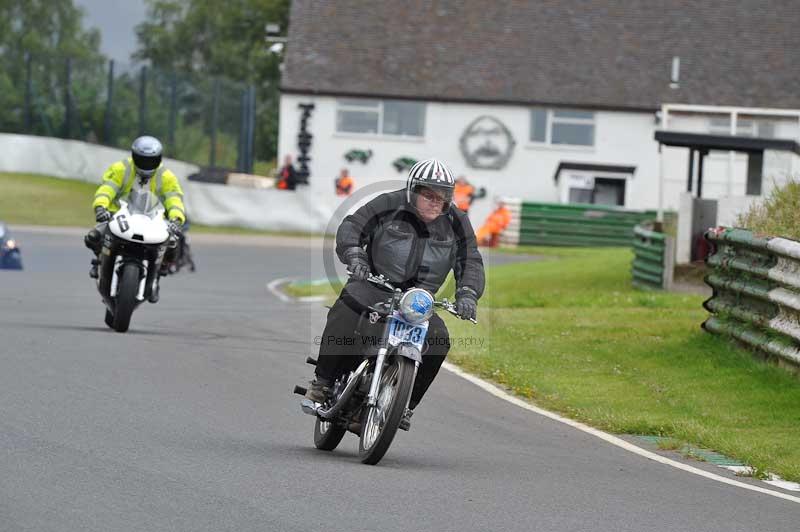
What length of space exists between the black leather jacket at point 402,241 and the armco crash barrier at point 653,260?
49.5ft

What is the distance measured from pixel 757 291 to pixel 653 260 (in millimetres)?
10579

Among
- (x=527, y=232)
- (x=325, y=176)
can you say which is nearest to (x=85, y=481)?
(x=527, y=232)

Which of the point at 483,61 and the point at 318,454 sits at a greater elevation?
the point at 483,61

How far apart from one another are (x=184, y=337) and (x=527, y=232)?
28707 millimetres

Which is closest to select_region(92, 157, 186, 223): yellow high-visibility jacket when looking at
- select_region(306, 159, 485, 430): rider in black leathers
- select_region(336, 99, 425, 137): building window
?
select_region(306, 159, 485, 430): rider in black leathers

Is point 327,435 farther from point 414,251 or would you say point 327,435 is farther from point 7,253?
point 7,253

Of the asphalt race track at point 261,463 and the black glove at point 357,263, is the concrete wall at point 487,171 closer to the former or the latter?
the asphalt race track at point 261,463

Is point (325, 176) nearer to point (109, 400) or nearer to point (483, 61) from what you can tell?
point (483, 61)

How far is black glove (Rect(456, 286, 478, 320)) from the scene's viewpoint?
862 cm

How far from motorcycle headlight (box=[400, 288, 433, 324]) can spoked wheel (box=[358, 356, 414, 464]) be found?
242 mm

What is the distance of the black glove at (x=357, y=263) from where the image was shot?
332 inches

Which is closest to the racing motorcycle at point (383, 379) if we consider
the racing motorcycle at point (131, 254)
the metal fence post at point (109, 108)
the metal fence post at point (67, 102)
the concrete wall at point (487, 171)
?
the racing motorcycle at point (131, 254)

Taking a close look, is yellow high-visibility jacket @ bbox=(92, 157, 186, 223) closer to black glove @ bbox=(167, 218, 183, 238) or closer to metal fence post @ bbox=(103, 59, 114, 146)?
black glove @ bbox=(167, 218, 183, 238)

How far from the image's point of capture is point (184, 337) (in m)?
15.4
